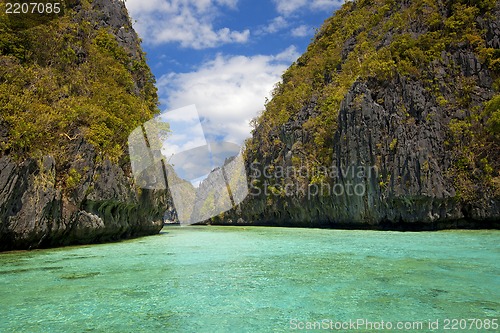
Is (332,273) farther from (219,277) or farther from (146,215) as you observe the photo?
(146,215)

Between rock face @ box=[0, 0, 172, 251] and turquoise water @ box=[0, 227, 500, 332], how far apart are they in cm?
166

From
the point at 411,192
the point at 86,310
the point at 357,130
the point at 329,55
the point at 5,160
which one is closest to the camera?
the point at 86,310

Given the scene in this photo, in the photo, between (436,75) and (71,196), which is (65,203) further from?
(436,75)

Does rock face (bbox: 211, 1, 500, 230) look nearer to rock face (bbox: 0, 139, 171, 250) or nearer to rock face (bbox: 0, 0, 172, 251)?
rock face (bbox: 0, 0, 172, 251)

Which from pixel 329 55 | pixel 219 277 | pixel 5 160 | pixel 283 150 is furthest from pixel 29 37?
pixel 329 55

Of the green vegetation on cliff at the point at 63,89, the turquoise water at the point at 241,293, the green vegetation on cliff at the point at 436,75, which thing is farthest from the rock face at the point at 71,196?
the green vegetation on cliff at the point at 436,75

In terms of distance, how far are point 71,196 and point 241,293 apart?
823 cm

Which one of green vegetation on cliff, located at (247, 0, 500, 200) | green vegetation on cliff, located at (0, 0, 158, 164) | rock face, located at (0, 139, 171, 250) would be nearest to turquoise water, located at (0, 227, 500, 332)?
rock face, located at (0, 139, 171, 250)

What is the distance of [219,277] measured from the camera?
6199mm

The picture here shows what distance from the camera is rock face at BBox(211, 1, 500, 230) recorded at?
18844mm

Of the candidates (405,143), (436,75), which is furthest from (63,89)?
(436,75)

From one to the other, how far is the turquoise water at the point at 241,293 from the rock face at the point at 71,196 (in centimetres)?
166

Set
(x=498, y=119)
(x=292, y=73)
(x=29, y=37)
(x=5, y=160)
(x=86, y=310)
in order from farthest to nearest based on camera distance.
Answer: (x=292, y=73)
(x=498, y=119)
(x=29, y=37)
(x=5, y=160)
(x=86, y=310)

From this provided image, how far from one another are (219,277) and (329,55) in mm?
30856
